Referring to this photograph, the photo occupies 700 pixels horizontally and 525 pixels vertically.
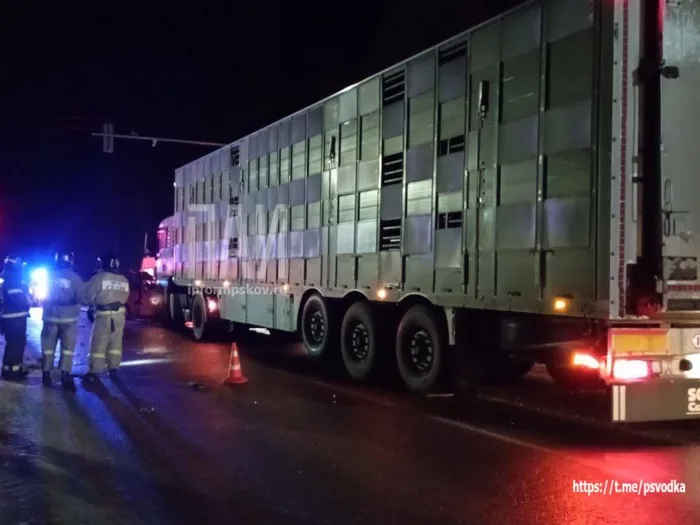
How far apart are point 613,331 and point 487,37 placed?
3.60m

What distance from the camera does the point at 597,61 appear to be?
668 centimetres

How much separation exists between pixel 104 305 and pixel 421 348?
179 inches

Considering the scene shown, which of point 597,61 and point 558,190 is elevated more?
point 597,61

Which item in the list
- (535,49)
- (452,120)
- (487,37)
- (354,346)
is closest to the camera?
(535,49)

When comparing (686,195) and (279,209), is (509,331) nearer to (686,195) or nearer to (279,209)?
(686,195)

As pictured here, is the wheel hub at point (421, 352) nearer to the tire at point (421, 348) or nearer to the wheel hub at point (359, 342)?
the tire at point (421, 348)

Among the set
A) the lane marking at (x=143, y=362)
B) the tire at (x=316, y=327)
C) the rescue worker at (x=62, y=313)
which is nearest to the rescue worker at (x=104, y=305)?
the rescue worker at (x=62, y=313)

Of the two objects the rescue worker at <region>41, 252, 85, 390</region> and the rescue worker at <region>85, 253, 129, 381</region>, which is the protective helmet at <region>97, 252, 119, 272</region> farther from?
the rescue worker at <region>41, 252, 85, 390</region>

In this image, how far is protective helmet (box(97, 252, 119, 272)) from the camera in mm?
10891

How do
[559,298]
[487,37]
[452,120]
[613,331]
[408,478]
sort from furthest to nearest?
[452,120] < [487,37] < [559,298] < [613,331] < [408,478]

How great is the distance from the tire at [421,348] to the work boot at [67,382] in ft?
14.0

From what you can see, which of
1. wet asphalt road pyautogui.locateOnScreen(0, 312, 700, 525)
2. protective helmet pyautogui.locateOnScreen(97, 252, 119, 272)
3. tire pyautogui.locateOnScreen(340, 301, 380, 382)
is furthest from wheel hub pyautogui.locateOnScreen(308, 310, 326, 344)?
protective helmet pyautogui.locateOnScreen(97, 252, 119, 272)

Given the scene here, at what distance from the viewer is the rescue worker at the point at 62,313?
412 inches

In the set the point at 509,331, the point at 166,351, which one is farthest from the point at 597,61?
the point at 166,351
